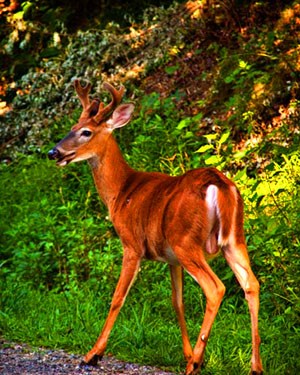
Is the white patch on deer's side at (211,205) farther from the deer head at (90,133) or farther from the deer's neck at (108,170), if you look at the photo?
the deer head at (90,133)

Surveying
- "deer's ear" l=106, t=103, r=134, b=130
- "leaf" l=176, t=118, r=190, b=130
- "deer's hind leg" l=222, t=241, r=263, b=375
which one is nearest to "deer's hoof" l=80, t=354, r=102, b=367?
"deer's hind leg" l=222, t=241, r=263, b=375

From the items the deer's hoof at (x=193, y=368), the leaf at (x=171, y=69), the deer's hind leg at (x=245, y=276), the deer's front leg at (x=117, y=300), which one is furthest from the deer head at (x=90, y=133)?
the leaf at (x=171, y=69)

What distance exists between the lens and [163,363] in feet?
20.7

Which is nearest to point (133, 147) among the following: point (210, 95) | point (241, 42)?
point (210, 95)

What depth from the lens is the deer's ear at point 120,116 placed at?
7.37 metres

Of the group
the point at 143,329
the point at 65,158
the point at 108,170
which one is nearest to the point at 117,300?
the point at 143,329

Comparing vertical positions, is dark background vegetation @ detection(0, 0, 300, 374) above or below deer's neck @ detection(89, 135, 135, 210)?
below

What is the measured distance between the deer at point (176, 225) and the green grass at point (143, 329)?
244 mm

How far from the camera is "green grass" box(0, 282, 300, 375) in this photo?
6.29m

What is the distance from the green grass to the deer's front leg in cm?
25

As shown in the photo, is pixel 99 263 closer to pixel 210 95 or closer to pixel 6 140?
pixel 210 95

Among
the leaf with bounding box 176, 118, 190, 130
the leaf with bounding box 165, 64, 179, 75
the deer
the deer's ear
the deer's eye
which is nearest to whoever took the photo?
the deer

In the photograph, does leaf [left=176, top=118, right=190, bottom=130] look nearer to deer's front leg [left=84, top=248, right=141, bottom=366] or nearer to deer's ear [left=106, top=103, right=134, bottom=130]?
deer's ear [left=106, top=103, right=134, bottom=130]

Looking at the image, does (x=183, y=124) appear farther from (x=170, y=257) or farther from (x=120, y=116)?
(x=170, y=257)
